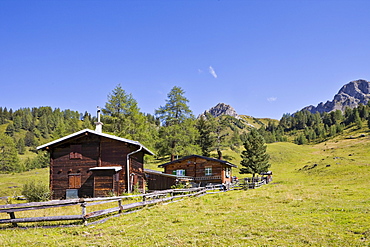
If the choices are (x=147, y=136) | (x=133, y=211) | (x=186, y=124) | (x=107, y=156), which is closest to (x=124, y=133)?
(x=147, y=136)

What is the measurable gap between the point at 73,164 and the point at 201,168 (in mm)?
24129

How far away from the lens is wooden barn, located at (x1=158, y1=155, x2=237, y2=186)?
4981cm

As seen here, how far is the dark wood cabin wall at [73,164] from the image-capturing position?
1224 inches

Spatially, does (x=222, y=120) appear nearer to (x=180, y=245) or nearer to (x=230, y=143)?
(x=230, y=143)

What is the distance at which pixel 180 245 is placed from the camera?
30.7 feet

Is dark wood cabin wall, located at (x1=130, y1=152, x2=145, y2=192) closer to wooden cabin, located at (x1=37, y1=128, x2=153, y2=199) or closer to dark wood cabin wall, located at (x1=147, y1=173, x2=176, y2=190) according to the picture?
wooden cabin, located at (x1=37, y1=128, x2=153, y2=199)

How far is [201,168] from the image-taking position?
50906 mm

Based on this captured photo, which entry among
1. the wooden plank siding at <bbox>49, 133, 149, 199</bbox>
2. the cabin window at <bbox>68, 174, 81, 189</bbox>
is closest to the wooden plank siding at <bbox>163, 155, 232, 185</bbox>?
the wooden plank siding at <bbox>49, 133, 149, 199</bbox>

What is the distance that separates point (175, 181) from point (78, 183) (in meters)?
13.9

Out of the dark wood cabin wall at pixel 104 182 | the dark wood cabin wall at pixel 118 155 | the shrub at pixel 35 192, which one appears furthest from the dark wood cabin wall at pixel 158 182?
the shrub at pixel 35 192

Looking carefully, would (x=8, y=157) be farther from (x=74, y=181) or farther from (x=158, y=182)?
(x=74, y=181)

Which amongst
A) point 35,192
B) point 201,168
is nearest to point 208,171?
point 201,168

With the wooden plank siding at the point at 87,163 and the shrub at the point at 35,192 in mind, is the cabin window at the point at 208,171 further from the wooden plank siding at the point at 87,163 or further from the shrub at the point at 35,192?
the shrub at the point at 35,192

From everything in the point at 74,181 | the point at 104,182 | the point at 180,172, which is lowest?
the point at 104,182
